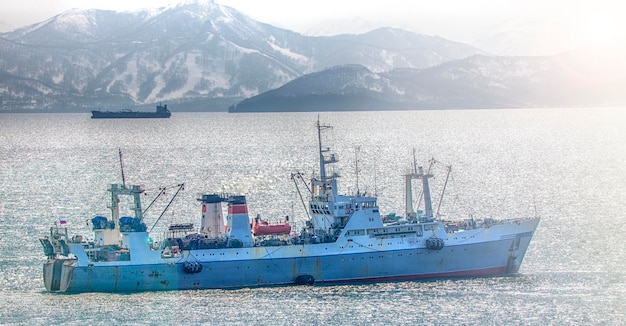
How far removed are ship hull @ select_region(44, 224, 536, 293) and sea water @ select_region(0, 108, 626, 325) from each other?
1.03 metres

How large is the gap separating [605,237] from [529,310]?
2304 cm

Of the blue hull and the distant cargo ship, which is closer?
the blue hull

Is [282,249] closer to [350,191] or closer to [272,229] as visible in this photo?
[272,229]

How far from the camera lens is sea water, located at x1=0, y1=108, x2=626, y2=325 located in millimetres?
66688

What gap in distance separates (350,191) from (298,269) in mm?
36919

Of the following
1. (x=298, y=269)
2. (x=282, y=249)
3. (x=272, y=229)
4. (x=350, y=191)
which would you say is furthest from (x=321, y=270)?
(x=350, y=191)

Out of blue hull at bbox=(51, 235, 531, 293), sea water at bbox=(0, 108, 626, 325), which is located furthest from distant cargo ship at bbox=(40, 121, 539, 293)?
sea water at bbox=(0, 108, 626, 325)

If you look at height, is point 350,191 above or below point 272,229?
above

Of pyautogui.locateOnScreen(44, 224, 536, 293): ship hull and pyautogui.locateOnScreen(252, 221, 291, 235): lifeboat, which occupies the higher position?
pyautogui.locateOnScreen(252, 221, 291, 235): lifeboat

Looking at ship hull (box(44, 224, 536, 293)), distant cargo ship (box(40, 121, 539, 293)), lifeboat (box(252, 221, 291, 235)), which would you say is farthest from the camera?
lifeboat (box(252, 221, 291, 235))

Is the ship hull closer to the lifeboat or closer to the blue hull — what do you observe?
the blue hull

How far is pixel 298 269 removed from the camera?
7388 cm

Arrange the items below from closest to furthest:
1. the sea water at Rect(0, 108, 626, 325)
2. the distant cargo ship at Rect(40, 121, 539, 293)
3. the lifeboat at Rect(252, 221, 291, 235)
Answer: the sea water at Rect(0, 108, 626, 325)
the distant cargo ship at Rect(40, 121, 539, 293)
the lifeboat at Rect(252, 221, 291, 235)

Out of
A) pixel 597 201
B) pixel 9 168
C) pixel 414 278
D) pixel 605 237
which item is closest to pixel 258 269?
pixel 414 278
